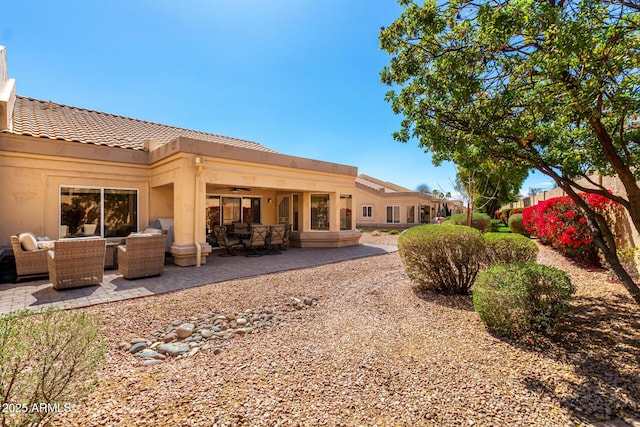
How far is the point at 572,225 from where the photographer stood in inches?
317

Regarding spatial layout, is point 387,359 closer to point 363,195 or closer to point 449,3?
point 449,3

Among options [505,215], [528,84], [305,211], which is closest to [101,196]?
[305,211]

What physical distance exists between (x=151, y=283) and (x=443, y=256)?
6723mm

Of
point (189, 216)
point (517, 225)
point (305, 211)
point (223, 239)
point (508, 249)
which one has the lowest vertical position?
point (223, 239)


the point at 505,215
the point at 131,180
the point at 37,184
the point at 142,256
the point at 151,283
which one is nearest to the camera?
the point at 151,283

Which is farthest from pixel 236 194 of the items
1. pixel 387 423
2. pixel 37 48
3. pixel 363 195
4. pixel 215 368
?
pixel 363 195

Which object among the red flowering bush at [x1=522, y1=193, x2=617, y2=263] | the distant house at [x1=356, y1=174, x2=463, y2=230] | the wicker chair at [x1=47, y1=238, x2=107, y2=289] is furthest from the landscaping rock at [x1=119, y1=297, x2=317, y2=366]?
the distant house at [x1=356, y1=174, x2=463, y2=230]

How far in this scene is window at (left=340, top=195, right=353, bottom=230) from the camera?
14.0 metres

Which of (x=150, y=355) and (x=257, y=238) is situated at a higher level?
(x=257, y=238)

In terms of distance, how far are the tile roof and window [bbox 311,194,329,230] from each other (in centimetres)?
704

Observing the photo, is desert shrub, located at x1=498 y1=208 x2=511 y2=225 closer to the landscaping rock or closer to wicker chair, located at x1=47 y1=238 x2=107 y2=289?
the landscaping rock

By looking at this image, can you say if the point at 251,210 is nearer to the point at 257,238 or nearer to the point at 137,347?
the point at 257,238

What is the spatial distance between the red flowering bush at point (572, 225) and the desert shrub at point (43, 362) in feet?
31.4

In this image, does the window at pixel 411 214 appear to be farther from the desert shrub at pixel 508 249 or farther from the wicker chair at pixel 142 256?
the wicker chair at pixel 142 256
